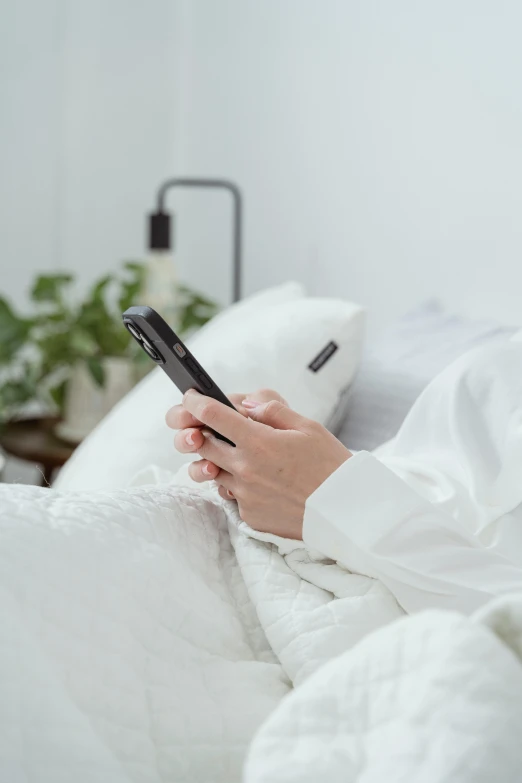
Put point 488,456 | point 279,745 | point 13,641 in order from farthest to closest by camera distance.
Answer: point 488,456 → point 13,641 → point 279,745

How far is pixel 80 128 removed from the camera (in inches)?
92.1

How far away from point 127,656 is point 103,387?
1182 millimetres

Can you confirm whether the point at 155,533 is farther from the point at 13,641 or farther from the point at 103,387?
the point at 103,387

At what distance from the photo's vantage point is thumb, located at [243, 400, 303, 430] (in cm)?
84

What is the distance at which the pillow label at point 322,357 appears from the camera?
1196 millimetres

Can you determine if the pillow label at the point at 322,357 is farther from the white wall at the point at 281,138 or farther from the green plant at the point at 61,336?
the green plant at the point at 61,336

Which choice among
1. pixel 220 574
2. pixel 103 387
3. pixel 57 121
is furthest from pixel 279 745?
pixel 57 121

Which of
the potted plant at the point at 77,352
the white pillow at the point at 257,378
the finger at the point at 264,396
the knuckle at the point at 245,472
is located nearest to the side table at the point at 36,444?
the potted plant at the point at 77,352

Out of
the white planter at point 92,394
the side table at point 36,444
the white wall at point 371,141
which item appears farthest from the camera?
the white planter at point 92,394

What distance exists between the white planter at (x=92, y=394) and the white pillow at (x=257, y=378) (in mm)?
497

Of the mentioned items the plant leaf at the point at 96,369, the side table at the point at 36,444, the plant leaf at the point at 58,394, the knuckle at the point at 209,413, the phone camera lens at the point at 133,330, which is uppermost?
the phone camera lens at the point at 133,330

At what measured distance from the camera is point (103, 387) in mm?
1782

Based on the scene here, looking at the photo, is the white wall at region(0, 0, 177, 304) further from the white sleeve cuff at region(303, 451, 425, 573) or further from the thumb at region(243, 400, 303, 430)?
the white sleeve cuff at region(303, 451, 425, 573)

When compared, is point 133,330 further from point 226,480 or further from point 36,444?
point 36,444
